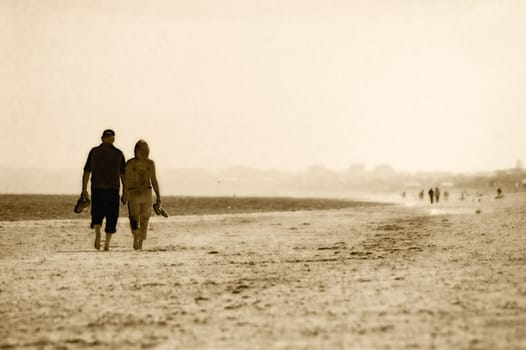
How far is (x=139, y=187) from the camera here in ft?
37.2

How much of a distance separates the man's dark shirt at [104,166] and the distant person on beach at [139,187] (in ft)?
1.09

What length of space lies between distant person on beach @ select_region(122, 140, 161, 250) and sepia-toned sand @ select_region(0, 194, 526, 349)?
0.59 meters

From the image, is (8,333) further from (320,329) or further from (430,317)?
(430,317)

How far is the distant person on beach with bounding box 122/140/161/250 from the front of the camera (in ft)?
37.0

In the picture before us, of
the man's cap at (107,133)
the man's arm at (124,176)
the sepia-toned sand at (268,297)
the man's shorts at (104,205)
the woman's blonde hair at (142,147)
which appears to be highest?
the man's cap at (107,133)

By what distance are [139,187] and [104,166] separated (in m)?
0.75

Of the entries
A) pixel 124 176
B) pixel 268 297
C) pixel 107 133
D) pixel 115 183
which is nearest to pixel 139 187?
pixel 124 176

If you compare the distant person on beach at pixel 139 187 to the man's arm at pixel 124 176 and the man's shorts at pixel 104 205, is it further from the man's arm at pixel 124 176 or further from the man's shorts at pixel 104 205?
the man's shorts at pixel 104 205

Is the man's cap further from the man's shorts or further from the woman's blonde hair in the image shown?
the man's shorts

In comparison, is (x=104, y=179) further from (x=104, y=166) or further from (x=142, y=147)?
(x=142, y=147)

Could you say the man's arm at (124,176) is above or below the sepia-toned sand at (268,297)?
above

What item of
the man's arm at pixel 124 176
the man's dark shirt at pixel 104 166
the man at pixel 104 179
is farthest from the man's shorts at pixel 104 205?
the man's arm at pixel 124 176

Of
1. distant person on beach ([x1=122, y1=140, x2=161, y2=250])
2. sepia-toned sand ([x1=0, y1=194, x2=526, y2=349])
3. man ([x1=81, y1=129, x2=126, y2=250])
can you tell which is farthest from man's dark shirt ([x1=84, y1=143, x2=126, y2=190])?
sepia-toned sand ([x1=0, y1=194, x2=526, y2=349])

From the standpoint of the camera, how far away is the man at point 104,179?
1089 cm
